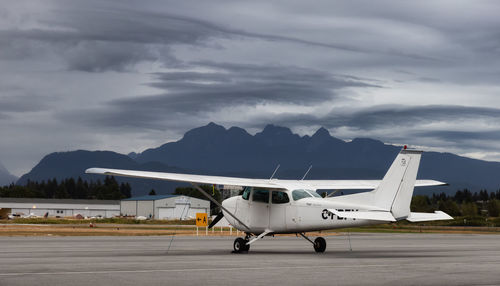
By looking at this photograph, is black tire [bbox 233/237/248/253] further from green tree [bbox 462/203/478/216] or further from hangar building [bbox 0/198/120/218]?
hangar building [bbox 0/198/120/218]

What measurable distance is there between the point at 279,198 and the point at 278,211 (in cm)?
45

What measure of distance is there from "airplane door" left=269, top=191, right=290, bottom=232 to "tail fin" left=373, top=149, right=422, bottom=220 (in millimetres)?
3537

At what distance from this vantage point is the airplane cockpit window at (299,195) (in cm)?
2423

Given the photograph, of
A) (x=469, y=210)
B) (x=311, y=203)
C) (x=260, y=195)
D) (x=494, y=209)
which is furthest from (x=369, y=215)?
(x=494, y=209)

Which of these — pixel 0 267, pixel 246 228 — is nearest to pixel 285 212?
pixel 246 228

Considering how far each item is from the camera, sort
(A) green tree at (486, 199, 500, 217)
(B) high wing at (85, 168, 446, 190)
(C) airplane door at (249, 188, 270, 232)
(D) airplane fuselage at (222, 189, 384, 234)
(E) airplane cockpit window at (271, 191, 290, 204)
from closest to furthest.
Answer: (B) high wing at (85, 168, 446, 190), (D) airplane fuselage at (222, 189, 384, 234), (E) airplane cockpit window at (271, 191, 290, 204), (C) airplane door at (249, 188, 270, 232), (A) green tree at (486, 199, 500, 217)

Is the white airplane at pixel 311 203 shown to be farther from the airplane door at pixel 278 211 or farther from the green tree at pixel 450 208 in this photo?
the green tree at pixel 450 208

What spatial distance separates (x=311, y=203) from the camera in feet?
77.9

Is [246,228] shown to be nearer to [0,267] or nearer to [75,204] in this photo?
[0,267]

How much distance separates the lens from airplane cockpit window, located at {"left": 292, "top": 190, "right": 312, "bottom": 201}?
79.5 ft

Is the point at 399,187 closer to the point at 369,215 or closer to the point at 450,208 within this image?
the point at 369,215

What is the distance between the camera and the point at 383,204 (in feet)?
72.4

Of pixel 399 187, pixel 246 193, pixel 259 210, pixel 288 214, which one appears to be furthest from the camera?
pixel 246 193

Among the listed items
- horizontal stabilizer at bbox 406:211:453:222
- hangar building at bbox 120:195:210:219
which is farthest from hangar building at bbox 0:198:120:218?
horizontal stabilizer at bbox 406:211:453:222
